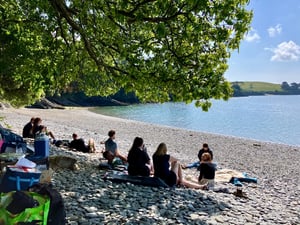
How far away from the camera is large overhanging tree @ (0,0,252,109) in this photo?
24.5ft

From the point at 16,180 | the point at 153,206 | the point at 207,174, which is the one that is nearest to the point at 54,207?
the point at 16,180

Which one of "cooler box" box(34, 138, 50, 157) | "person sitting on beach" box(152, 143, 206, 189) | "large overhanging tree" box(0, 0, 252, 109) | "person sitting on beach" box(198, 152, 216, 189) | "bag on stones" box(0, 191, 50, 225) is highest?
"large overhanging tree" box(0, 0, 252, 109)

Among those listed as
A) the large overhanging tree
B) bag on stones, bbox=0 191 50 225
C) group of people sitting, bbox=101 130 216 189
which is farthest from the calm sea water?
bag on stones, bbox=0 191 50 225

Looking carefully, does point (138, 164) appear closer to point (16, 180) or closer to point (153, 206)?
point (153, 206)

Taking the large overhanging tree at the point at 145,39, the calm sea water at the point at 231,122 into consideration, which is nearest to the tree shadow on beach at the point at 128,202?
the large overhanging tree at the point at 145,39

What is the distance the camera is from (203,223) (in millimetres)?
6590

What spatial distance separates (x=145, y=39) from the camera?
899cm

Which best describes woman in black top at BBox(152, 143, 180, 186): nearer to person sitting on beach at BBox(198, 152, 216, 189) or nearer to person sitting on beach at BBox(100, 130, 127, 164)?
person sitting on beach at BBox(198, 152, 216, 189)

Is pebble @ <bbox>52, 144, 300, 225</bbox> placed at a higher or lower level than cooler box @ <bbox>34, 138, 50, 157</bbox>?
lower

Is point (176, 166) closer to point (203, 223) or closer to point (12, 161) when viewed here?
point (203, 223)

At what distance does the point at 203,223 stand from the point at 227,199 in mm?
2373

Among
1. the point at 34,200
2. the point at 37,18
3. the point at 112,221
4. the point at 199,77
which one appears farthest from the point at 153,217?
the point at 37,18

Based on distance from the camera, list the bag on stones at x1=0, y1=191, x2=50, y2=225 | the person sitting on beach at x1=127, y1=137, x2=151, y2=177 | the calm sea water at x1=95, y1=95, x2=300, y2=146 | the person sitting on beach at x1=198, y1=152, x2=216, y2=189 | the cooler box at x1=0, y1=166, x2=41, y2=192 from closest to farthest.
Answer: the bag on stones at x1=0, y1=191, x2=50, y2=225 < the cooler box at x1=0, y1=166, x2=41, y2=192 < the person sitting on beach at x1=127, y1=137, x2=151, y2=177 < the person sitting on beach at x1=198, y1=152, x2=216, y2=189 < the calm sea water at x1=95, y1=95, x2=300, y2=146

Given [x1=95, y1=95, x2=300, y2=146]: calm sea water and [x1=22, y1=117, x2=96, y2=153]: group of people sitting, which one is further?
[x1=95, y1=95, x2=300, y2=146]: calm sea water
